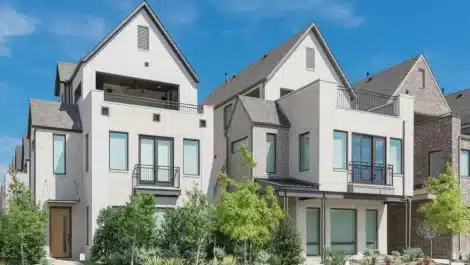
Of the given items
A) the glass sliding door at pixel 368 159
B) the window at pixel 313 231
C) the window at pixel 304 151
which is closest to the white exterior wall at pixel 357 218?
the window at pixel 313 231

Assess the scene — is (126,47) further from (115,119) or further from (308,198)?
(308,198)

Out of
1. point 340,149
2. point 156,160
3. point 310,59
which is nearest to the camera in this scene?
point 156,160

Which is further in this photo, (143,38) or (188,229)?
(143,38)

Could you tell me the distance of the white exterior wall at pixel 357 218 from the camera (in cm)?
2673

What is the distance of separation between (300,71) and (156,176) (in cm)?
1172

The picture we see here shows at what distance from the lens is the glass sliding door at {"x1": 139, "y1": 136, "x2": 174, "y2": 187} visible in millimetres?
26734

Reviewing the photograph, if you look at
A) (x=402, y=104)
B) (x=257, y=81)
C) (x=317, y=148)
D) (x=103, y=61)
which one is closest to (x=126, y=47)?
(x=103, y=61)

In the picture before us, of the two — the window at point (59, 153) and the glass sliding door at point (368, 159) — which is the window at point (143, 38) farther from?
the glass sliding door at point (368, 159)

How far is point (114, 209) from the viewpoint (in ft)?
82.3

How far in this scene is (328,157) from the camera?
26.8m

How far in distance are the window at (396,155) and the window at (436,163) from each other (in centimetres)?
332

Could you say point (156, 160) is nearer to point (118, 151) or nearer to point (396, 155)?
point (118, 151)

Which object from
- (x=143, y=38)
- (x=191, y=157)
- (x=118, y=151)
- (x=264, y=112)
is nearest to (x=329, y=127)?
(x=264, y=112)

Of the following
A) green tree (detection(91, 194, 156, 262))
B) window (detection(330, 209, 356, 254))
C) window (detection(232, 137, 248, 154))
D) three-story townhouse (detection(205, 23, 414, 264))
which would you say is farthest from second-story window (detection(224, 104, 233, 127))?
green tree (detection(91, 194, 156, 262))
